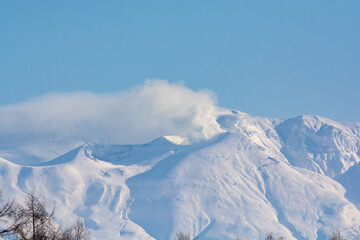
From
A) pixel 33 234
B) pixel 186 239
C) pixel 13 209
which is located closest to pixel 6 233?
pixel 13 209

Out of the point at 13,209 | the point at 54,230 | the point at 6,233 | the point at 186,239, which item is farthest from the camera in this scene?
the point at 186,239

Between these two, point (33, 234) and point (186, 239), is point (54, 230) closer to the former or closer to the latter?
point (33, 234)

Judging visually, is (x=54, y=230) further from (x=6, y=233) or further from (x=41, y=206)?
(x=6, y=233)

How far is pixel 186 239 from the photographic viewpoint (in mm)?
126562

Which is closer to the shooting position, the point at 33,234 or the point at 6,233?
the point at 6,233

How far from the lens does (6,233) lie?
3462 centimetres

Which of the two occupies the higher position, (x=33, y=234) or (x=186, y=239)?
(x=186, y=239)

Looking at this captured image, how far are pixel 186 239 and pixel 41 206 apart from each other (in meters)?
86.4

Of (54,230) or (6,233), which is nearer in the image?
(6,233)

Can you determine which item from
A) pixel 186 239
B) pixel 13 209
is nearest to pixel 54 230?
pixel 13 209

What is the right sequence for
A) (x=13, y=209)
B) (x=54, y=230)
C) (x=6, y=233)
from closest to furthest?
1. (x=6, y=233)
2. (x=13, y=209)
3. (x=54, y=230)

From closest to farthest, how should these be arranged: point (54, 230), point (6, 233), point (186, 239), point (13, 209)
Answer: point (6, 233) < point (13, 209) < point (54, 230) < point (186, 239)

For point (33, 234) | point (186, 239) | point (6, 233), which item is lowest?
point (6, 233)

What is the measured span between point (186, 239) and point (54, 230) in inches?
3431
